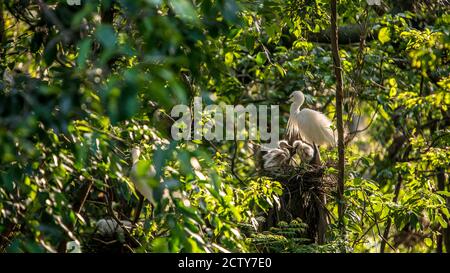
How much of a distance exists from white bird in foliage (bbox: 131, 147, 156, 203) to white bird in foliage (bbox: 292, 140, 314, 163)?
172 cm

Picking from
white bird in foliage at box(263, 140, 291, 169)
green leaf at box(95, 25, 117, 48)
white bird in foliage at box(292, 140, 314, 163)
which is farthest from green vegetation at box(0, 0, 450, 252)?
white bird in foliage at box(263, 140, 291, 169)

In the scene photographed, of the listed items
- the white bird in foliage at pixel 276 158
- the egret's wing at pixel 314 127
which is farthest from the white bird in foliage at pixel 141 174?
the egret's wing at pixel 314 127

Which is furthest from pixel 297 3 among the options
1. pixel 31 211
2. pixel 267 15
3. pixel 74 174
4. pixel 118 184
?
pixel 31 211

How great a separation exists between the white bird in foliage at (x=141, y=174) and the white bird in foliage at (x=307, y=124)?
2079 mm

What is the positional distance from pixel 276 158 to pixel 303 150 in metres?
0.27

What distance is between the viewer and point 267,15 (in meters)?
3.37

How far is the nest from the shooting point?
454 centimetres

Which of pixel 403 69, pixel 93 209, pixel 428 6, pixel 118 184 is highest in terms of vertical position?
pixel 428 6

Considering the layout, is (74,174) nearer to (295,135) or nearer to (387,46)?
(295,135)

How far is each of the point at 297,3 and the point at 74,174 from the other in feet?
6.09

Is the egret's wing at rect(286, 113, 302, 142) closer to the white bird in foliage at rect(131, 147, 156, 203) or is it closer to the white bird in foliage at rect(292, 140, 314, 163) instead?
the white bird in foliage at rect(292, 140, 314, 163)

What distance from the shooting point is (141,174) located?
2.02 metres

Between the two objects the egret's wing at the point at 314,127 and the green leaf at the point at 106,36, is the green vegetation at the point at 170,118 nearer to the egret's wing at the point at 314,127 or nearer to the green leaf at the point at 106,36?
the green leaf at the point at 106,36

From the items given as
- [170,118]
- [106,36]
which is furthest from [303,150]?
[106,36]
